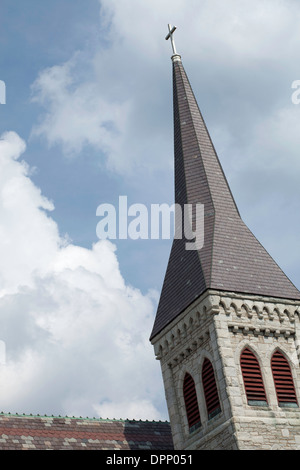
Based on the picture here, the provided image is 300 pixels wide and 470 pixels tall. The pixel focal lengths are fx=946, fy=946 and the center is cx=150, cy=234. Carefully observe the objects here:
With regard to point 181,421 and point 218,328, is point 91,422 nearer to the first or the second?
point 181,421

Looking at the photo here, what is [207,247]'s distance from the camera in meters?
33.1

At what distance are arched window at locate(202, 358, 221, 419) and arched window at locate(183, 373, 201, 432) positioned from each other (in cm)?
69

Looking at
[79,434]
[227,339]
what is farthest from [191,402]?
[79,434]

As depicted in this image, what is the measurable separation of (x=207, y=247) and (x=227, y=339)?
4.02 metres

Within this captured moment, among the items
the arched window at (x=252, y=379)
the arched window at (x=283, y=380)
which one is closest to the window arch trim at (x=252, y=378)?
the arched window at (x=252, y=379)

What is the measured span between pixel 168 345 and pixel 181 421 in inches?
107

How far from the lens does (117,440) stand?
109ft

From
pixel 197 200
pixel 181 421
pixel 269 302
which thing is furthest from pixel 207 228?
pixel 181 421

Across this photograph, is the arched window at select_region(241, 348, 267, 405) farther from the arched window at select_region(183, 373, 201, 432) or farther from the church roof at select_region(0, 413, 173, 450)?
the church roof at select_region(0, 413, 173, 450)

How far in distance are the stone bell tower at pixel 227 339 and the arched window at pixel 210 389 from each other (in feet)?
0.11

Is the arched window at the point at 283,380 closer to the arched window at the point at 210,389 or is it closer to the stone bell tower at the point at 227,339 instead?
the stone bell tower at the point at 227,339

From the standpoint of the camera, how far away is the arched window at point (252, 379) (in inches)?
1177

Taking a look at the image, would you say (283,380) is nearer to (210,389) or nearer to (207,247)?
(210,389)

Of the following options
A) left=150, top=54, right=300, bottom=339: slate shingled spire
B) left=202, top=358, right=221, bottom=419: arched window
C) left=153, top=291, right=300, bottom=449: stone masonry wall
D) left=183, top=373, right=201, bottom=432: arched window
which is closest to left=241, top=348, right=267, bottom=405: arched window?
left=153, top=291, right=300, bottom=449: stone masonry wall
